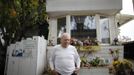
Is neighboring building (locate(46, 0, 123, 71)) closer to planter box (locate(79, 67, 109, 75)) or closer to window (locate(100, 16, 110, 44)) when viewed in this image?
window (locate(100, 16, 110, 44))

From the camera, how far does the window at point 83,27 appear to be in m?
10.1

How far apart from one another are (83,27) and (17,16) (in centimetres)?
281

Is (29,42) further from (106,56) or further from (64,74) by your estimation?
(64,74)

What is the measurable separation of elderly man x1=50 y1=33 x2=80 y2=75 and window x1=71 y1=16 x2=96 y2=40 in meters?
5.67

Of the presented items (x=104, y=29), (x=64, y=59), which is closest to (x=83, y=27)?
(x=104, y=29)

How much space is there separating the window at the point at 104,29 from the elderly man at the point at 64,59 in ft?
19.0

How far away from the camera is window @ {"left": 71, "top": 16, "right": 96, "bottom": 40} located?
33.2ft

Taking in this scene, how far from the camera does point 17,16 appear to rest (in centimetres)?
979

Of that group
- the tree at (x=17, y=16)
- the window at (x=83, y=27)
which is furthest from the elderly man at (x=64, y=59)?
the window at (x=83, y=27)

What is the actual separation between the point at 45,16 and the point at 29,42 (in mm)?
2852

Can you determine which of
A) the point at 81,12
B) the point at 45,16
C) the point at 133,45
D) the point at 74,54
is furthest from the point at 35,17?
the point at 74,54

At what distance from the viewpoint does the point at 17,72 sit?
865 cm

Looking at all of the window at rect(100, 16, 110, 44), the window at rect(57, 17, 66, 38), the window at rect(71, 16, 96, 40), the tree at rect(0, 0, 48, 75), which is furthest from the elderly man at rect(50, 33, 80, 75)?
the window at rect(57, 17, 66, 38)

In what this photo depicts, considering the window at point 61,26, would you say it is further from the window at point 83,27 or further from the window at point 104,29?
the window at point 104,29
